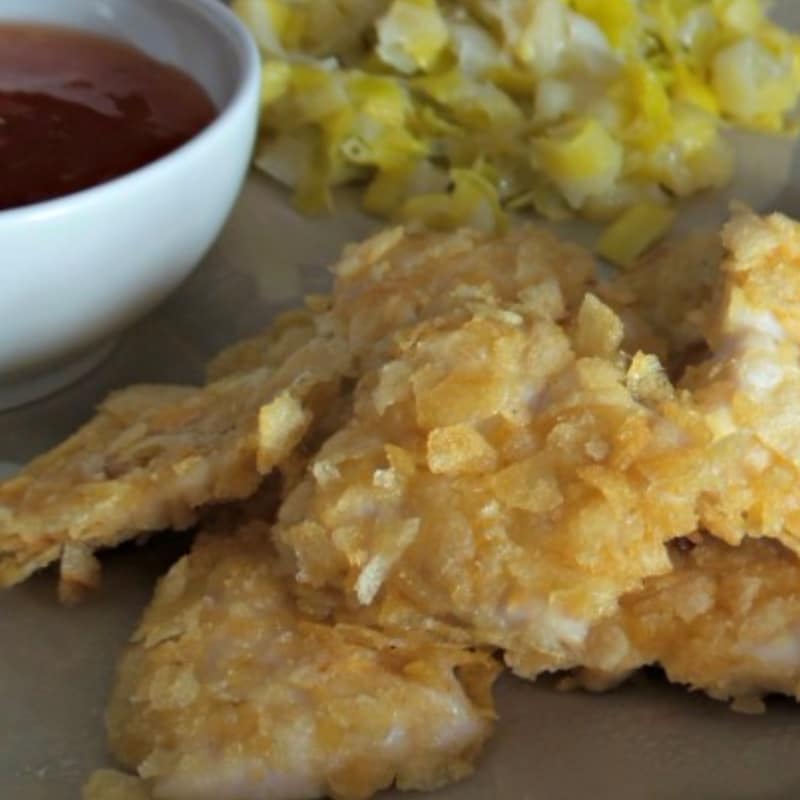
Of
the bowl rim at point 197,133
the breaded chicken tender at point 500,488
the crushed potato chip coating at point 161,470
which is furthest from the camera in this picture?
the bowl rim at point 197,133

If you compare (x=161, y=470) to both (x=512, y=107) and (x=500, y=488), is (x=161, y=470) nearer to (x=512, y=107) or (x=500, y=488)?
(x=500, y=488)

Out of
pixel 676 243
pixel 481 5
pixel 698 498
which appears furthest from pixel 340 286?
pixel 481 5

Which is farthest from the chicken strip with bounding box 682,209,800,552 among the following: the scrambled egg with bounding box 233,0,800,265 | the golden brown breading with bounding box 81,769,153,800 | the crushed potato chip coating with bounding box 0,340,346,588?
the scrambled egg with bounding box 233,0,800,265

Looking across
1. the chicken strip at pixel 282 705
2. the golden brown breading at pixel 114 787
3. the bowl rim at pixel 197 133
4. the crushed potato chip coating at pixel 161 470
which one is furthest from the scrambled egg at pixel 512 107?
the golden brown breading at pixel 114 787

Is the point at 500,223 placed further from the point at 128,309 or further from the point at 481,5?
the point at 128,309

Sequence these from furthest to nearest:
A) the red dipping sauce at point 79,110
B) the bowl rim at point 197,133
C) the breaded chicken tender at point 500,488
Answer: the red dipping sauce at point 79,110 < the bowl rim at point 197,133 < the breaded chicken tender at point 500,488

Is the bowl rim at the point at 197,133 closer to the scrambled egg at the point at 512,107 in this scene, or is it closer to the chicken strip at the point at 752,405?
the scrambled egg at the point at 512,107

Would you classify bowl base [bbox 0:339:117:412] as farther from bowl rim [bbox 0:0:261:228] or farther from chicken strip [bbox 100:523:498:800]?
chicken strip [bbox 100:523:498:800]
